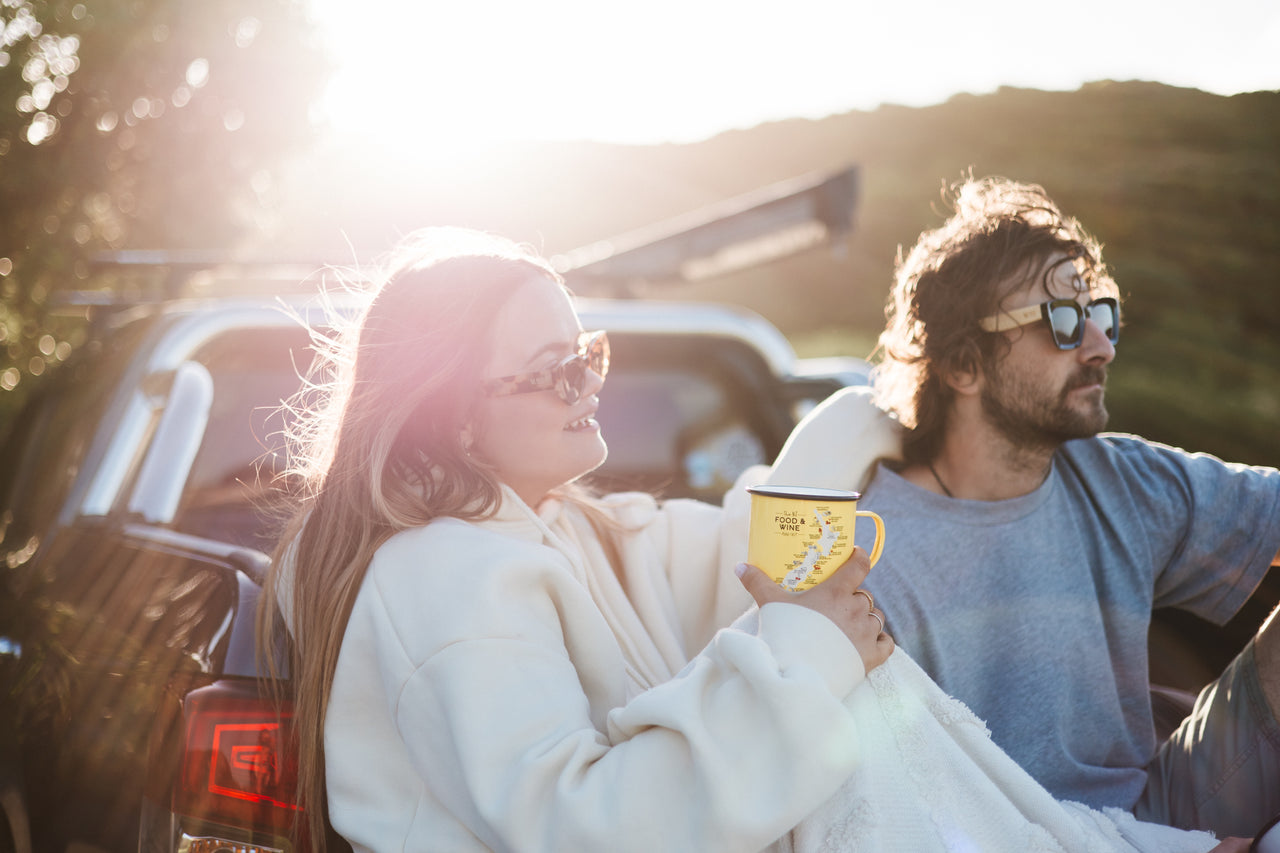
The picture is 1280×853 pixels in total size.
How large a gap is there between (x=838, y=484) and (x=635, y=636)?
638 mm

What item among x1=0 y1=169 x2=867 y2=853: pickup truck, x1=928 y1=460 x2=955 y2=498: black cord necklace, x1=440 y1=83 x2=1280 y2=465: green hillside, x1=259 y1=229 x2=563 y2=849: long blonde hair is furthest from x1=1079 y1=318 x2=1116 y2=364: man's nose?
x1=440 y1=83 x2=1280 y2=465: green hillside

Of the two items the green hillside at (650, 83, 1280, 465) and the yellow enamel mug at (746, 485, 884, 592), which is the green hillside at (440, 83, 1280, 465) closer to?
the green hillside at (650, 83, 1280, 465)

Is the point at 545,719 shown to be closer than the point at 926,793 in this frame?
Yes

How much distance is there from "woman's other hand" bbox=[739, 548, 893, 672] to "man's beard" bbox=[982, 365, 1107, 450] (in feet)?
2.98

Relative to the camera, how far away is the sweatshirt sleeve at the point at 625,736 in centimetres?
131

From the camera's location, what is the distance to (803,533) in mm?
1493

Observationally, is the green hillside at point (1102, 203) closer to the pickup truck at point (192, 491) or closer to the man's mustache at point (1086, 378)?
the pickup truck at point (192, 491)

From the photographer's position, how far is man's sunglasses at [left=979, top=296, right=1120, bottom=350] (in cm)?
218

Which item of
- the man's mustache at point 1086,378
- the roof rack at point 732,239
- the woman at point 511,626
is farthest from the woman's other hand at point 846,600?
the roof rack at point 732,239

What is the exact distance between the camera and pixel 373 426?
1.78 metres

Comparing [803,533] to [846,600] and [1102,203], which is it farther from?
[1102,203]

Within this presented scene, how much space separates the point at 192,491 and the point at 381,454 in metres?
1.60

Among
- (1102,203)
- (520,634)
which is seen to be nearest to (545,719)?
(520,634)

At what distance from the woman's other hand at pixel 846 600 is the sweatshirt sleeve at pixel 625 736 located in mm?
30
